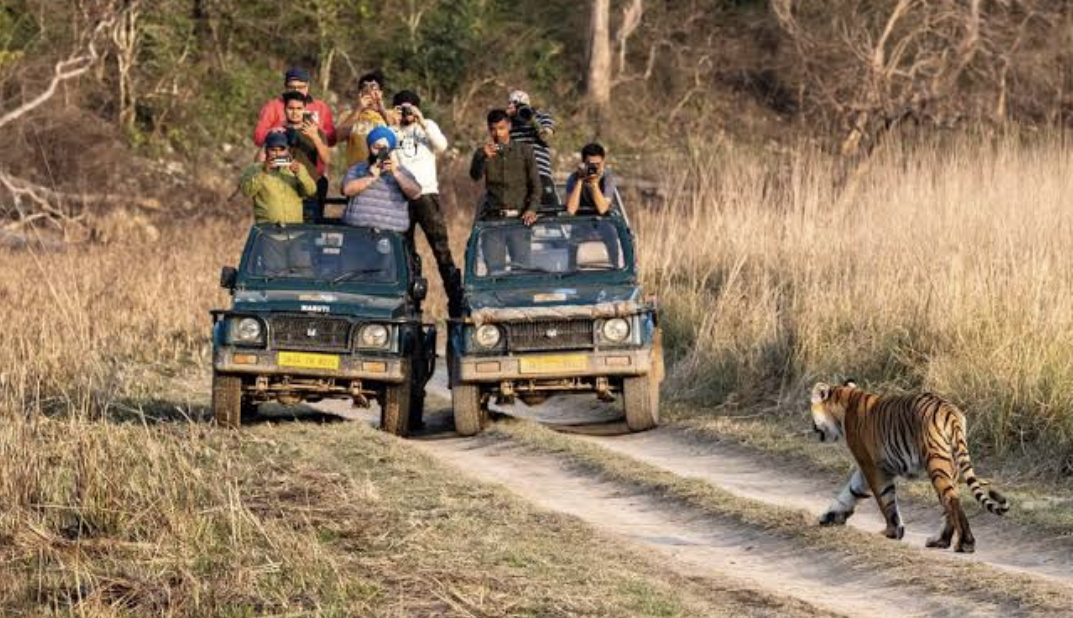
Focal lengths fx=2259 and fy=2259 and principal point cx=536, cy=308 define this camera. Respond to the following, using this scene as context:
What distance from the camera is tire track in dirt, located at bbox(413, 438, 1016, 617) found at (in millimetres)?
9000

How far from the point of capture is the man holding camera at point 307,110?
16.0 meters

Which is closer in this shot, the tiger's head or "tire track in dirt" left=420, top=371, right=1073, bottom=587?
"tire track in dirt" left=420, top=371, right=1073, bottom=587

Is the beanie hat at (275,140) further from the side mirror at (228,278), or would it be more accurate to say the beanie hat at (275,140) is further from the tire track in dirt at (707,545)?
the tire track in dirt at (707,545)

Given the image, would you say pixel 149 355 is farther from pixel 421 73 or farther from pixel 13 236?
pixel 421 73

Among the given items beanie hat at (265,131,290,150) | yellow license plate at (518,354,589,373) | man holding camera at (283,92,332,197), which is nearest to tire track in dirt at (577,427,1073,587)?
yellow license plate at (518,354,589,373)

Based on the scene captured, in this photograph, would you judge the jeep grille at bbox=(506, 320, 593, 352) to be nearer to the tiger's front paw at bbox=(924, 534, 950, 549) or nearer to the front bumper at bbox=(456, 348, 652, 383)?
the front bumper at bbox=(456, 348, 652, 383)

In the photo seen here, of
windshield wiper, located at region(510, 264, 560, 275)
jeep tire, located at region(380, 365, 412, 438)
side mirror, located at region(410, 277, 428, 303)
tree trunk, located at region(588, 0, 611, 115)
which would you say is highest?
tree trunk, located at region(588, 0, 611, 115)

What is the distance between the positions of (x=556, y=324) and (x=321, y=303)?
1.47 meters

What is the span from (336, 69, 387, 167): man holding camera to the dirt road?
2.40 metres

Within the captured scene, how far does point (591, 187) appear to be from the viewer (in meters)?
15.2

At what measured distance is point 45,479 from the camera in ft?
36.0

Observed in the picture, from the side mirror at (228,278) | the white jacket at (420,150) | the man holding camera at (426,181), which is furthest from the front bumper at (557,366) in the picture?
the white jacket at (420,150)

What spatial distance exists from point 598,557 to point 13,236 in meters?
17.0

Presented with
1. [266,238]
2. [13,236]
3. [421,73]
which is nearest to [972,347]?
[266,238]
